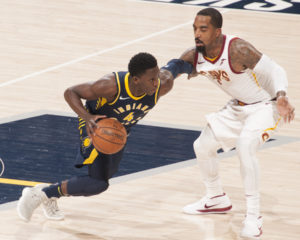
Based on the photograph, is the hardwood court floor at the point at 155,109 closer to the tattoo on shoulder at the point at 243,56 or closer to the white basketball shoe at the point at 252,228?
the white basketball shoe at the point at 252,228

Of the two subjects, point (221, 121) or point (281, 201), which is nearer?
point (221, 121)

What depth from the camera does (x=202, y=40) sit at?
21.6 ft

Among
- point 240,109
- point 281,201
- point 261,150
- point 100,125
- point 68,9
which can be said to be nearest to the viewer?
point 100,125

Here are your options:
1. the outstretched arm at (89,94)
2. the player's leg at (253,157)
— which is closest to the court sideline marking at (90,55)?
the outstretched arm at (89,94)

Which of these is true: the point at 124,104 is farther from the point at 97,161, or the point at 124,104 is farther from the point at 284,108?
the point at 284,108

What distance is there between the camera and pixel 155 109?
995 cm

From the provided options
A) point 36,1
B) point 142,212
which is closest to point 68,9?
point 36,1

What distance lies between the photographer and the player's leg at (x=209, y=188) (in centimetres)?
686

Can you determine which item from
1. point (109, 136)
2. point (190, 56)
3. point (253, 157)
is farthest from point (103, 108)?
point (253, 157)

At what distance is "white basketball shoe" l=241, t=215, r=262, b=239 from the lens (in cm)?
649

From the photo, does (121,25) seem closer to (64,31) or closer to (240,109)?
(64,31)

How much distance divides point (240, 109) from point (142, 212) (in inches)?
49.5

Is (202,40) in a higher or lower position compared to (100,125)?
higher

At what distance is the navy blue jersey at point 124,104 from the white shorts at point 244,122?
25.7 inches
